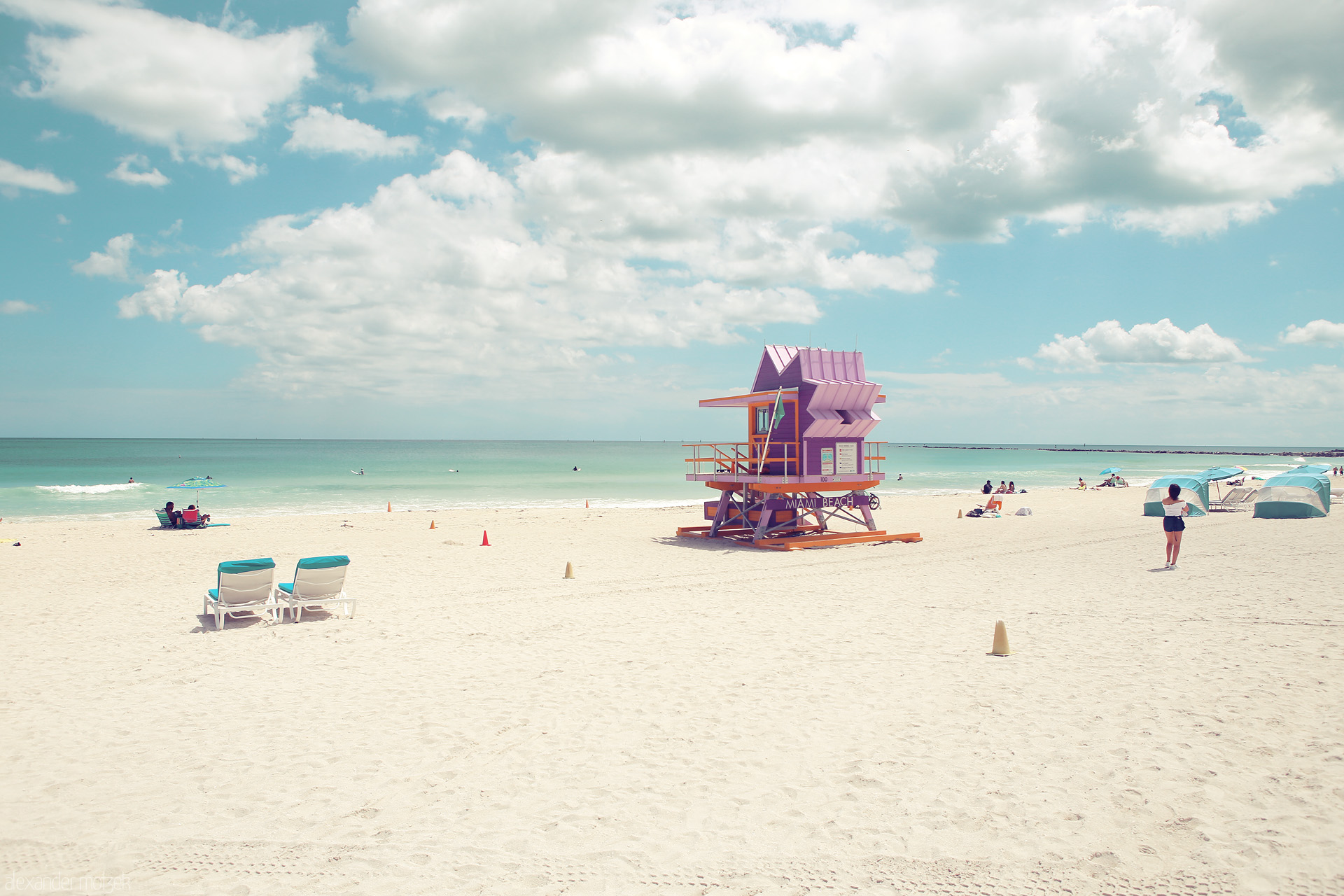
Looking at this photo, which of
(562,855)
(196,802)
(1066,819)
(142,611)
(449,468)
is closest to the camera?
(562,855)

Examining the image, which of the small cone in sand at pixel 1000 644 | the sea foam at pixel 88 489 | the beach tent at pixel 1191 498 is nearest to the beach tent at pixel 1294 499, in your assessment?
the beach tent at pixel 1191 498

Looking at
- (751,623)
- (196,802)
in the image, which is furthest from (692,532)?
(196,802)

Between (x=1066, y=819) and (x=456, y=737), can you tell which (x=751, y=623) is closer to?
(x=456, y=737)

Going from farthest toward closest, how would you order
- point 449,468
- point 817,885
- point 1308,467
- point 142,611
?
1. point 449,468
2. point 1308,467
3. point 142,611
4. point 817,885

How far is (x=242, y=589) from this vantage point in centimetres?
1022

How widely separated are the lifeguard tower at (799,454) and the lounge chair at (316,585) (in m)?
9.52

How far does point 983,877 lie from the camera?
155 inches

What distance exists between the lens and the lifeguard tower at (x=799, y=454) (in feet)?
57.3

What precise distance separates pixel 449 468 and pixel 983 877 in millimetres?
79707

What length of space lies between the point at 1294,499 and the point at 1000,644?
68.6ft

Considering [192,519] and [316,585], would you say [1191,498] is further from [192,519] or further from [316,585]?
[192,519]

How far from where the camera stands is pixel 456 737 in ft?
19.4

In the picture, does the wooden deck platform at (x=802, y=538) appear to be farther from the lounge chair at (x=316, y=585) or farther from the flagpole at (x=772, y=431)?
the lounge chair at (x=316, y=585)

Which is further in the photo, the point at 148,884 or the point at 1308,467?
the point at 1308,467
